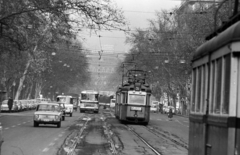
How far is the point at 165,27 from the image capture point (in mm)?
82188

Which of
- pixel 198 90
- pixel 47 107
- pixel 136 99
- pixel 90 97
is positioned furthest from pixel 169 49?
pixel 198 90

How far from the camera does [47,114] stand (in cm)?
3341

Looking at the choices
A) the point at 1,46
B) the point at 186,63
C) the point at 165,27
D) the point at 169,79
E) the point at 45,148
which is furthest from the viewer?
the point at 169,79

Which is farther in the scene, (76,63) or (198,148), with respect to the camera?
(76,63)

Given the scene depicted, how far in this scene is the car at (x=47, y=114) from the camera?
110 ft

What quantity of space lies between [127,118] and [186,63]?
25.5 m

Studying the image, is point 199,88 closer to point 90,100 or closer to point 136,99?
point 136,99

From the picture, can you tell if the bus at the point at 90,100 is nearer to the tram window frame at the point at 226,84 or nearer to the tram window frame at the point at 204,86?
Result: the tram window frame at the point at 204,86

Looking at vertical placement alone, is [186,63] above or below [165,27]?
below

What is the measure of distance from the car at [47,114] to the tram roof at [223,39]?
24.1m

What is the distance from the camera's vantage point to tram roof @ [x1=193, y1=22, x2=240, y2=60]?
754 cm

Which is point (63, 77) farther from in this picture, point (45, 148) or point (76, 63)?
point (45, 148)

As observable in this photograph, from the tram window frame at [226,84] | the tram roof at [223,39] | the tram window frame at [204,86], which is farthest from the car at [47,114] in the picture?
the tram window frame at [226,84]

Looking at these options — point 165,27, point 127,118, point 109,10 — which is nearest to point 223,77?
point 109,10
